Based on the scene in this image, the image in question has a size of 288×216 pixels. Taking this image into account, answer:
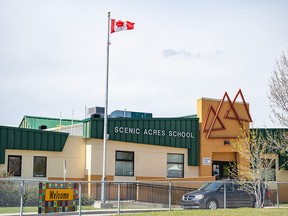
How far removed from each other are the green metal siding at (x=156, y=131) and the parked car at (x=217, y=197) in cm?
701

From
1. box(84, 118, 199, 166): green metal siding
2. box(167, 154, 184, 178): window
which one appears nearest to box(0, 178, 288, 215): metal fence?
box(167, 154, 184, 178): window

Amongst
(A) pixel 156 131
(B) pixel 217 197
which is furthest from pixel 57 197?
(A) pixel 156 131

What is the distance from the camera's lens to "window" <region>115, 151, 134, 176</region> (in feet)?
102

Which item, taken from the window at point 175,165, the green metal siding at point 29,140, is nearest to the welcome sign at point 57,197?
the green metal siding at point 29,140

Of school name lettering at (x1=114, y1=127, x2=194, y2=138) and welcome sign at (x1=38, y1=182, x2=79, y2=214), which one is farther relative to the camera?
school name lettering at (x1=114, y1=127, x2=194, y2=138)

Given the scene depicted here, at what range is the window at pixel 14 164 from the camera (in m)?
28.0

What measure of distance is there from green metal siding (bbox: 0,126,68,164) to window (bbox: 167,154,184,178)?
714 centimetres

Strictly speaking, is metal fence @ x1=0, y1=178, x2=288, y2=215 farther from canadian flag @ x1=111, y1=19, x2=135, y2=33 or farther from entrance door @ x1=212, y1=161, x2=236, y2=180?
canadian flag @ x1=111, y1=19, x2=135, y2=33

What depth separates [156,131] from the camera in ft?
106

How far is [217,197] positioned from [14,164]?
10.9 metres

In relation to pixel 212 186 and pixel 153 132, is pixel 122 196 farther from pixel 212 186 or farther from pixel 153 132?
pixel 153 132

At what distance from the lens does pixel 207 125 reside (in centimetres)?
3369

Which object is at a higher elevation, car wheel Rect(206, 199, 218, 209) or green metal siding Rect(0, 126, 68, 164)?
green metal siding Rect(0, 126, 68, 164)

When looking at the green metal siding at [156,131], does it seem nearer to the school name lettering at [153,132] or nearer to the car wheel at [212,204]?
the school name lettering at [153,132]
